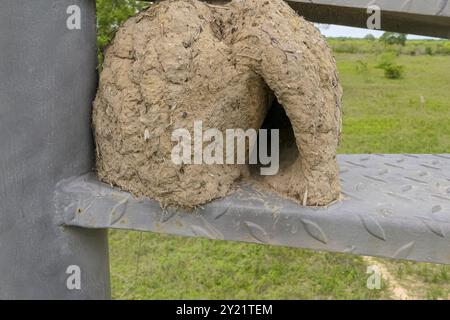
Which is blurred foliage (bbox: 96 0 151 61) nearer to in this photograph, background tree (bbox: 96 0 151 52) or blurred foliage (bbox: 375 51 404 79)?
background tree (bbox: 96 0 151 52)

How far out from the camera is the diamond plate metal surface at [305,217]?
1073 millimetres

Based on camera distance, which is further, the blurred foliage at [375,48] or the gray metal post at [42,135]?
the blurred foliage at [375,48]

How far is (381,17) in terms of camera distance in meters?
1.19

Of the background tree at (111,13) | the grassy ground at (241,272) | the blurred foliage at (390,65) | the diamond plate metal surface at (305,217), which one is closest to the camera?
the diamond plate metal surface at (305,217)

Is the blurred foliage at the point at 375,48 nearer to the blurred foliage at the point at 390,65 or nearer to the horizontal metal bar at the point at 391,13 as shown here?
the blurred foliage at the point at 390,65

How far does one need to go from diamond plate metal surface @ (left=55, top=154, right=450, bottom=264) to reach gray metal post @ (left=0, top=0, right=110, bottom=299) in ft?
0.19

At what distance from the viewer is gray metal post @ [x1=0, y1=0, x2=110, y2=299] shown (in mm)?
1089

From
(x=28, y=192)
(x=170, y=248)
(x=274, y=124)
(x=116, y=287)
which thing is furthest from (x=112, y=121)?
(x=170, y=248)

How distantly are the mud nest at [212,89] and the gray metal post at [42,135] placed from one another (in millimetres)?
83

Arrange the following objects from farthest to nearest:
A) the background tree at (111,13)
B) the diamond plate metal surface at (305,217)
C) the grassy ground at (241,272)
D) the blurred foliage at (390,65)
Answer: the blurred foliage at (390,65), the grassy ground at (241,272), the background tree at (111,13), the diamond plate metal surface at (305,217)

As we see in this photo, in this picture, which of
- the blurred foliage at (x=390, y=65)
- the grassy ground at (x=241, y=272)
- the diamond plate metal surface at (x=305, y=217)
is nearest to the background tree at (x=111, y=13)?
the grassy ground at (x=241, y=272)

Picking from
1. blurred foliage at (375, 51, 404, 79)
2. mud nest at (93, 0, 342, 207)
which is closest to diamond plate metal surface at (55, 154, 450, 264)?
mud nest at (93, 0, 342, 207)

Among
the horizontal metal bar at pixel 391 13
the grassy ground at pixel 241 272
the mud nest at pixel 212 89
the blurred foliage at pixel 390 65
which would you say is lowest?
the grassy ground at pixel 241 272

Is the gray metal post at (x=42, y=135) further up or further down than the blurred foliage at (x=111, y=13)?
further down
